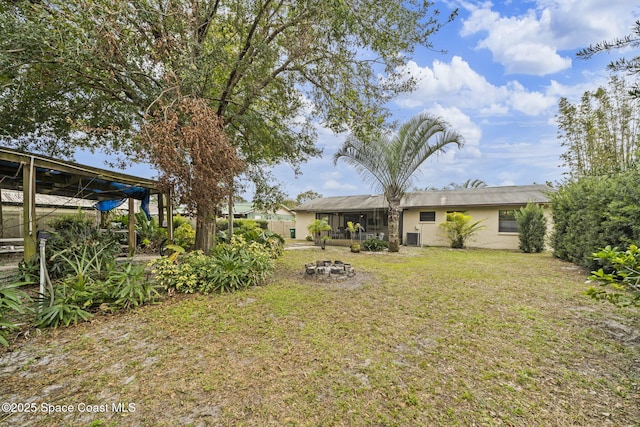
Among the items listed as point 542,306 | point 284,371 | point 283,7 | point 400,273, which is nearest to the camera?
point 284,371

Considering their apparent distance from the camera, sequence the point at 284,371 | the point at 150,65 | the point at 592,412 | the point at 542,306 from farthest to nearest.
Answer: the point at 150,65 → the point at 542,306 → the point at 284,371 → the point at 592,412

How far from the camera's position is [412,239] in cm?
1625

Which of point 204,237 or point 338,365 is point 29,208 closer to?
point 204,237

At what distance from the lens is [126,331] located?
11.9 ft

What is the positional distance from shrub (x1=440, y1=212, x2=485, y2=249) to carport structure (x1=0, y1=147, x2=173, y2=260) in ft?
42.9

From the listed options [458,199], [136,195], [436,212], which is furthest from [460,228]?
[136,195]

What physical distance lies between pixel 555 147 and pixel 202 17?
15.6 meters

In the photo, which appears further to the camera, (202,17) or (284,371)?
(202,17)

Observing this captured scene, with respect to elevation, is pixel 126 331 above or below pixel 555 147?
below

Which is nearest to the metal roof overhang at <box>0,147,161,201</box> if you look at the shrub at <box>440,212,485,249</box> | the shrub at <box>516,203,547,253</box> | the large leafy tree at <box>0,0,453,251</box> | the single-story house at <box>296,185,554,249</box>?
the large leafy tree at <box>0,0,453,251</box>

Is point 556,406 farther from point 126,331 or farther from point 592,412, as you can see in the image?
point 126,331

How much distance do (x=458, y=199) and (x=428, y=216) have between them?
1.87 metres

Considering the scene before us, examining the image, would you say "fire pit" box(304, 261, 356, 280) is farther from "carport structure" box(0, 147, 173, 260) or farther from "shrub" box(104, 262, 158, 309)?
"carport structure" box(0, 147, 173, 260)

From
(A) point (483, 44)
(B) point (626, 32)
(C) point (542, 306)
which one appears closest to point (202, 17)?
(B) point (626, 32)
